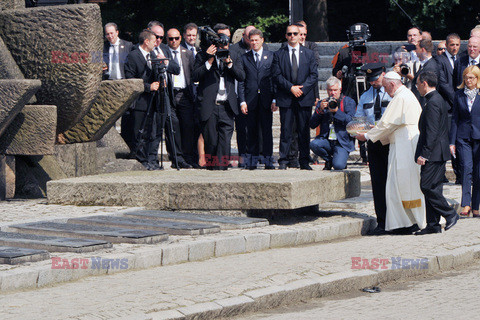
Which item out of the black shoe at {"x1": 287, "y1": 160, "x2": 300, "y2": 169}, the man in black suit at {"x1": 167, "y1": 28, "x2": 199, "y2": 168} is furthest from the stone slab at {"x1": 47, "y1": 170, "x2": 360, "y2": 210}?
the man in black suit at {"x1": 167, "y1": 28, "x2": 199, "y2": 168}

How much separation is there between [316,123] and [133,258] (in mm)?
6430

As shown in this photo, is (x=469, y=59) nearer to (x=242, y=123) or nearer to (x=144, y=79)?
(x=242, y=123)

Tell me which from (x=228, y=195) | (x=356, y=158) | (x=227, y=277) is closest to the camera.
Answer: (x=227, y=277)

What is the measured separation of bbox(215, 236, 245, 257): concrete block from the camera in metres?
8.72

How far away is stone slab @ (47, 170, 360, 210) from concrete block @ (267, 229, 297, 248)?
0.42 metres

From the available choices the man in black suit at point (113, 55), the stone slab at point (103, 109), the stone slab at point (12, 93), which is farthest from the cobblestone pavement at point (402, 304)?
the man in black suit at point (113, 55)

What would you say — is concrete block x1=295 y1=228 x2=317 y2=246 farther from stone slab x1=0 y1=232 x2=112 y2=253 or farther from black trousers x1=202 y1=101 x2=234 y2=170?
black trousers x1=202 y1=101 x2=234 y2=170

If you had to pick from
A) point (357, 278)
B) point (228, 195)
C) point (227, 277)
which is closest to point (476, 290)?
point (357, 278)

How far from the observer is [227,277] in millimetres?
7598

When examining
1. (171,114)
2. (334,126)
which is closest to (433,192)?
(334,126)

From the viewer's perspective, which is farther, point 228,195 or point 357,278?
point 228,195

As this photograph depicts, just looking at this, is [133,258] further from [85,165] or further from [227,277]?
[85,165]

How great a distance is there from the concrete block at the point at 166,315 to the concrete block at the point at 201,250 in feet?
6.64

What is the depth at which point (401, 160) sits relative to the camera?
10.5 meters
